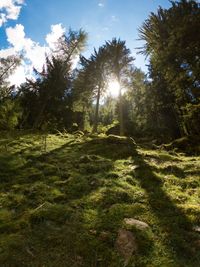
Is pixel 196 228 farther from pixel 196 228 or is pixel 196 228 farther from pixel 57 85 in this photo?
pixel 57 85

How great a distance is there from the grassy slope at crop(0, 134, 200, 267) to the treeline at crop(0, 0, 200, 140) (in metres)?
6.12

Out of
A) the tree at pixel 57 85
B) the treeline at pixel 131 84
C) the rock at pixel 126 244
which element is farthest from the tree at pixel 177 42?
the tree at pixel 57 85

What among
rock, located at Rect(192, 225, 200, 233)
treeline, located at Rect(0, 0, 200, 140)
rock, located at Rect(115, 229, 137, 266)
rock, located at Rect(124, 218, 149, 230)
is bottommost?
rock, located at Rect(115, 229, 137, 266)

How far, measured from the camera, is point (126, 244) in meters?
5.49

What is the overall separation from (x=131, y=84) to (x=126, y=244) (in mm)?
24969

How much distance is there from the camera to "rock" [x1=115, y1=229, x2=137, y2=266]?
5227 millimetres

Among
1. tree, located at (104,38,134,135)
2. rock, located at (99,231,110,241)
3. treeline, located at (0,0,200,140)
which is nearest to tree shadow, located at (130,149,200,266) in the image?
rock, located at (99,231,110,241)

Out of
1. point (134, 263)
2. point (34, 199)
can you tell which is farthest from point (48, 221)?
point (134, 263)

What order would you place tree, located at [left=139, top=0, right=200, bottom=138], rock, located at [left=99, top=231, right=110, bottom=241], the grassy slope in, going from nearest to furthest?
the grassy slope < rock, located at [left=99, top=231, right=110, bottom=241] < tree, located at [left=139, top=0, right=200, bottom=138]

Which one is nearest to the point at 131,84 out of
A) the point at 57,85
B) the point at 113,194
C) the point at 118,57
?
the point at 118,57

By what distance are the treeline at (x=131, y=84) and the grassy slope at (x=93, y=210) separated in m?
6.12

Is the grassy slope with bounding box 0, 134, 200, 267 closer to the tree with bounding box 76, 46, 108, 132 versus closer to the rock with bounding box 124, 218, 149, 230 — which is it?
the rock with bounding box 124, 218, 149, 230

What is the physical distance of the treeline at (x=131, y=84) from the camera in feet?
48.6

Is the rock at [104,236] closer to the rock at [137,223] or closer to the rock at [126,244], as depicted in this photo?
the rock at [126,244]
